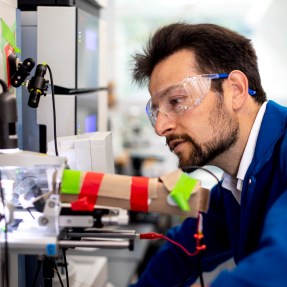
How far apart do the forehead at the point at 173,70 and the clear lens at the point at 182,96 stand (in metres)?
0.02

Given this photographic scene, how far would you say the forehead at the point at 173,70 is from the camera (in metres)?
1.46

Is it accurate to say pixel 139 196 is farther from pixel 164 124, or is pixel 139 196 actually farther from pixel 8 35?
pixel 8 35

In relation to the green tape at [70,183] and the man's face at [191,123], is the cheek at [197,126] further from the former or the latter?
the green tape at [70,183]

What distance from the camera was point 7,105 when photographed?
42.5 inches

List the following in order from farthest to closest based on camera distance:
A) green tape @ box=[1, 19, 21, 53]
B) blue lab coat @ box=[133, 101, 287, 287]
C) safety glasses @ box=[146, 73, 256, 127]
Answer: safety glasses @ box=[146, 73, 256, 127] → green tape @ box=[1, 19, 21, 53] → blue lab coat @ box=[133, 101, 287, 287]

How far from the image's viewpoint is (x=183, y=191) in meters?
1.08

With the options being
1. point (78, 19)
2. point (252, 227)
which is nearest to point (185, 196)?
point (252, 227)

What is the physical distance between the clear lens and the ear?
0.10 meters

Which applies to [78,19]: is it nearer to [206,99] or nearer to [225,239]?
[206,99]

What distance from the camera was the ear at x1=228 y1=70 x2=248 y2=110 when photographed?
60.3 inches

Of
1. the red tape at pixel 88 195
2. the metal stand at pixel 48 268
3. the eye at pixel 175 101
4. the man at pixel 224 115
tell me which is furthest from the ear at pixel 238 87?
the metal stand at pixel 48 268

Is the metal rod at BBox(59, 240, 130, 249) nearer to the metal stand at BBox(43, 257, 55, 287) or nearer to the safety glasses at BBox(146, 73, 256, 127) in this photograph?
the metal stand at BBox(43, 257, 55, 287)

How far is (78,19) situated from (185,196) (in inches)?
38.8

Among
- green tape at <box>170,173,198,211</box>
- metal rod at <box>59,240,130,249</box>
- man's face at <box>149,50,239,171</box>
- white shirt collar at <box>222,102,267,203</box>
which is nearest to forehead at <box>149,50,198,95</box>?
man's face at <box>149,50,239,171</box>
